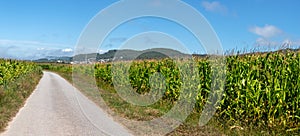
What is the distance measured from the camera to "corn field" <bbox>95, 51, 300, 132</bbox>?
364 inches

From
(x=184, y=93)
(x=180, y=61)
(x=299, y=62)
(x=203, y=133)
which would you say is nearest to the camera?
(x=203, y=133)

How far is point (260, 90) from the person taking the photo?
32.3ft

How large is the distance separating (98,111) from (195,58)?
469cm

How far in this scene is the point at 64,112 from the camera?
1246cm

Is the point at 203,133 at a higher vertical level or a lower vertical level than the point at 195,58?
lower

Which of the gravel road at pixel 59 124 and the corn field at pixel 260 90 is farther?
the corn field at pixel 260 90

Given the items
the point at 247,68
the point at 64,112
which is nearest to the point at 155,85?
the point at 64,112

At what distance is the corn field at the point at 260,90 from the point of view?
30.3 ft

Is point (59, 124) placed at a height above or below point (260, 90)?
below

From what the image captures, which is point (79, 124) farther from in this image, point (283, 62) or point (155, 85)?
point (155, 85)

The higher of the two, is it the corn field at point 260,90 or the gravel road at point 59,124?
the corn field at point 260,90

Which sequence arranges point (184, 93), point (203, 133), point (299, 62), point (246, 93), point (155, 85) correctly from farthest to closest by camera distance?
point (155, 85) → point (184, 93) → point (246, 93) → point (299, 62) → point (203, 133)

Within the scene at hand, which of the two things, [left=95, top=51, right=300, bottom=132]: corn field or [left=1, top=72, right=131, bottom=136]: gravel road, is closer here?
[left=1, top=72, right=131, bottom=136]: gravel road

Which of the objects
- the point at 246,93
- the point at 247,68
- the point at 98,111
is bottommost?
the point at 98,111
